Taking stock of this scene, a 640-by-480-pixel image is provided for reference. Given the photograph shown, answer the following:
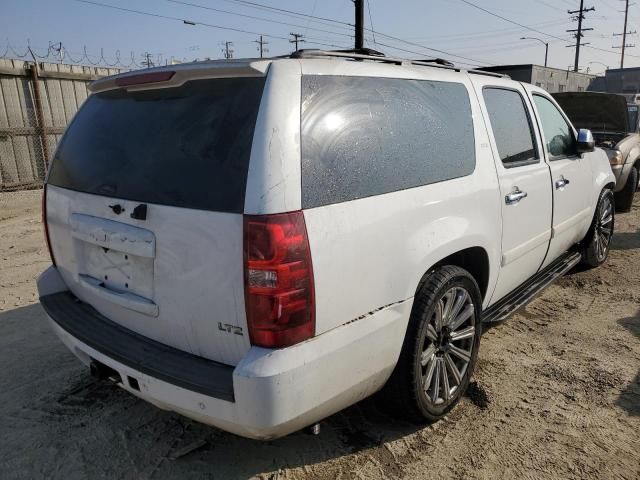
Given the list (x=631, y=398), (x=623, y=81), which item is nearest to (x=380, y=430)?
(x=631, y=398)

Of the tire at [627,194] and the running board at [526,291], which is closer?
the running board at [526,291]

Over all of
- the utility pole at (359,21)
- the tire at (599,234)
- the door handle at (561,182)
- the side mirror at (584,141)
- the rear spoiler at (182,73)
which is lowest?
the tire at (599,234)

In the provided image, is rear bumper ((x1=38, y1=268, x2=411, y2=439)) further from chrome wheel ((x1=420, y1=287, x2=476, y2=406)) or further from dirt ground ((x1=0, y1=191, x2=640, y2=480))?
dirt ground ((x1=0, y1=191, x2=640, y2=480))

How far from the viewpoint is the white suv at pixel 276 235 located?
6.29 ft

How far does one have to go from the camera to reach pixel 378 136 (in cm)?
235

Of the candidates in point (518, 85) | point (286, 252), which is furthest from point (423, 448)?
point (518, 85)

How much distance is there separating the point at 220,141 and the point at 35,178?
985cm

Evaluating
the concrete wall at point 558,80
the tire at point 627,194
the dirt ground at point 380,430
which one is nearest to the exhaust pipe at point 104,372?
the dirt ground at point 380,430

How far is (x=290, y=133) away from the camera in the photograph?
1.96m

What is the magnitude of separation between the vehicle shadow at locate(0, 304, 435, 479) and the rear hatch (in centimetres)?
69

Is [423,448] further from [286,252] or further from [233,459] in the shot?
[286,252]

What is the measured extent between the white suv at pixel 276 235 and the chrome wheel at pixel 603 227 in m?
2.76

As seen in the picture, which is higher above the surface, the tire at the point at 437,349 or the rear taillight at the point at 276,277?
the rear taillight at the point at 276,277

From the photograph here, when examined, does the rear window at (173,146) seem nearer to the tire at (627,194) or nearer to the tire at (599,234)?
the tire at (599,234)
